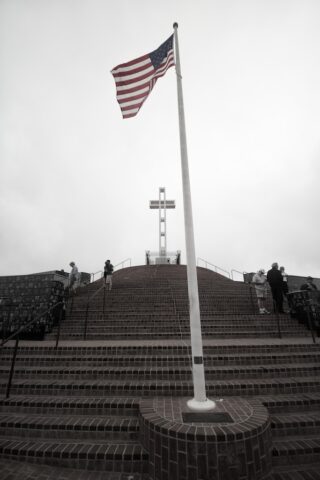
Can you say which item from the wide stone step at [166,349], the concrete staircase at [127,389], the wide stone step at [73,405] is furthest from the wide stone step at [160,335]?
the wide stone step at [73,405]

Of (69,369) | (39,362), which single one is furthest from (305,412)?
(39,362)

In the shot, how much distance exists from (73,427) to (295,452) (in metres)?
2.81

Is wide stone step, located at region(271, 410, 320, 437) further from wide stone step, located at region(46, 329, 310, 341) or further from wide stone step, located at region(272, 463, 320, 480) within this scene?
wide stone step, located at region(46, 329, 310, 341)

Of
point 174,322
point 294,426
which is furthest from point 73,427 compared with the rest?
point 174,322

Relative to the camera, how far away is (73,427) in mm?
3236

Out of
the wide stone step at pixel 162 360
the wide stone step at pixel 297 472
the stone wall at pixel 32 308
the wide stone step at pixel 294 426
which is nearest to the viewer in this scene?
the wide stone step at pixel 297 472

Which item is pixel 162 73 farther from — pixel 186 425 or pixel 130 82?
pixel 186 425

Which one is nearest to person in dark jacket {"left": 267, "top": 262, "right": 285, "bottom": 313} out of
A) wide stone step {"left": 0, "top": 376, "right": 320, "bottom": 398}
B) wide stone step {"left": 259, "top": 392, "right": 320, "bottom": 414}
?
wide stone step {"left": 0, "top": 376, "right": 320, "bottom": 398}

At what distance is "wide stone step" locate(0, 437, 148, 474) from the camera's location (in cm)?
275

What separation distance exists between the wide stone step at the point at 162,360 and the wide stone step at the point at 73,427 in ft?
4.37

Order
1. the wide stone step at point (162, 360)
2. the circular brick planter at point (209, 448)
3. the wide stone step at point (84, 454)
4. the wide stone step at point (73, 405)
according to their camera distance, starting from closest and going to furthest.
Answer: the circular brick planter at point (209, 448), the wide stone step at point (84, 454), the wide stone step at point (73, 405), the wide stone step at point (162, 360)

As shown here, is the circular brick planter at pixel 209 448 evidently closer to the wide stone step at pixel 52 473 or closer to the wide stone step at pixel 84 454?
the wide stone step at pixel 84 454

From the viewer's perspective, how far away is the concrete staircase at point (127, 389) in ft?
9.28

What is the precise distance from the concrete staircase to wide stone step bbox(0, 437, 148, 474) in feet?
0.03
